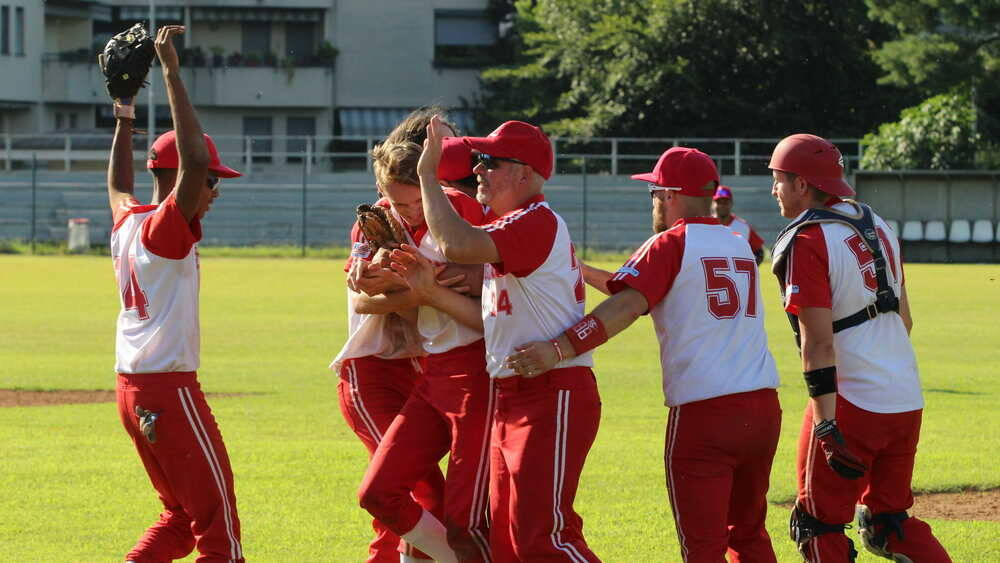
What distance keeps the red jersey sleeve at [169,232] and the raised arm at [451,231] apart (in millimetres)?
1048

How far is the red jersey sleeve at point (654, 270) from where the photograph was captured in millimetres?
6086

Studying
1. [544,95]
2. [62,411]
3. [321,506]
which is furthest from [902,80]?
[321,506]

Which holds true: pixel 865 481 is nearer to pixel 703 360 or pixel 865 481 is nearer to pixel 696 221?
pixel 703 360

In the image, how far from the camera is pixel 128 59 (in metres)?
6.80

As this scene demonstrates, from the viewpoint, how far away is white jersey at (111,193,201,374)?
628cm

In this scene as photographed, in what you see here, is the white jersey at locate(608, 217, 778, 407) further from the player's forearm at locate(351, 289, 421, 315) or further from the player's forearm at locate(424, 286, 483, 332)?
the player's forearm at locate(351, 289, 421, 315)

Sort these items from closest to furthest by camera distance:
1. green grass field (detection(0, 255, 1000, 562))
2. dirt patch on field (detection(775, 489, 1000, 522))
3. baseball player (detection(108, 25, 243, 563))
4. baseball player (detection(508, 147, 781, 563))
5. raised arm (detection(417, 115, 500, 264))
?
1. raised arm (detection(417, 115, 500, 264))
2. baseball player (detection(508, 147, 781, 563))
3. baseball player (detection(108, 25, 243, 563))
4. green grass field (detection(0, 255, 1000, 562))
5. dirt patch on field (detection(775, 489, 1000, 522))

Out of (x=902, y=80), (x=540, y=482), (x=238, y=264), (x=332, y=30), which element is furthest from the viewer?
(x=332, y=30)

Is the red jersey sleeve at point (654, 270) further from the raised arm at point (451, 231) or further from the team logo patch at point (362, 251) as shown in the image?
the team logo patch at point (362, 251)

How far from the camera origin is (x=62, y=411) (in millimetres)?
13289

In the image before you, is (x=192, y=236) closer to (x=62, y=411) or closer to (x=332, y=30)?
(x=62, y=411)

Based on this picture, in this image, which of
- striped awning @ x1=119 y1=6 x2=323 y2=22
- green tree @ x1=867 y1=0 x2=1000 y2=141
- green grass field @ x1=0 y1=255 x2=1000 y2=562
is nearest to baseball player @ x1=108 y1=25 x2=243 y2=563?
green grass field @ x1=0 y1=255 x2=1000 y2=562

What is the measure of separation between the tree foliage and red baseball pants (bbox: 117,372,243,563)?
148 ft

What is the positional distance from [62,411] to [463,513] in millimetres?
8015
